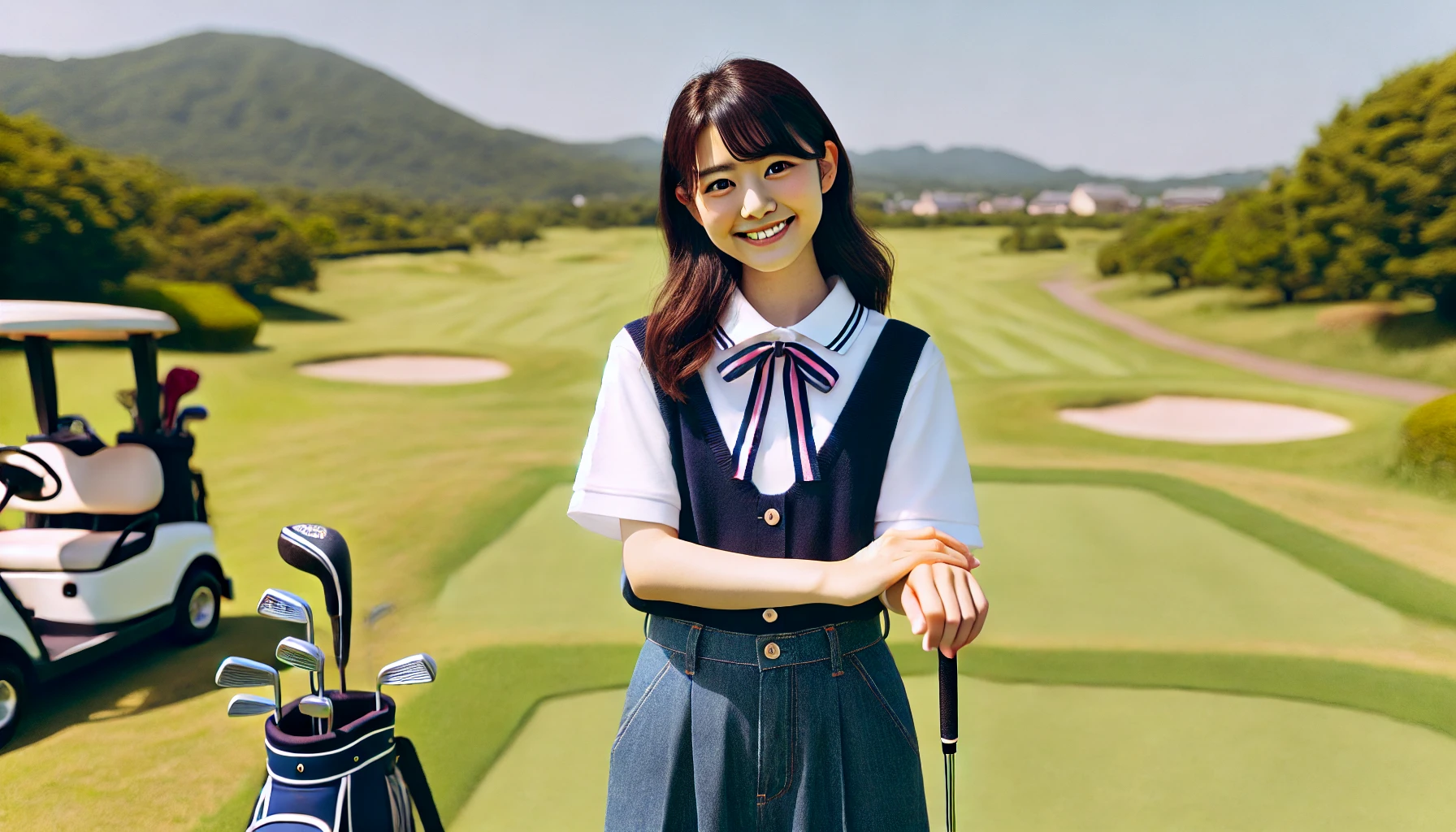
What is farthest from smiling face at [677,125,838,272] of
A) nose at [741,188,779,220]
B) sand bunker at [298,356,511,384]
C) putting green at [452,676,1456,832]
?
sand bunker at [298,356,511,384]

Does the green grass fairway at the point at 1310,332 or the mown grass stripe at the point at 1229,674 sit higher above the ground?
the green grass fairway at the point at 1310,332

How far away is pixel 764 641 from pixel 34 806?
3328 mm

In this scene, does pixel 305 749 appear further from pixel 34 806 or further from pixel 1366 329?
pixel 1366 329

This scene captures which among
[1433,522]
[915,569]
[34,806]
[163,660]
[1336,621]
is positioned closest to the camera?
[915,569]

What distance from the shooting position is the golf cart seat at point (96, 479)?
15.1 feet

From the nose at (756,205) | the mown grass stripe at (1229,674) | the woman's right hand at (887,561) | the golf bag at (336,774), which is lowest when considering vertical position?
the mown grass stripe at (1229,674)

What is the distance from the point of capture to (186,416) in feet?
16.4

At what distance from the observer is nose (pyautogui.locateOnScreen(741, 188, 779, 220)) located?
1710 millimetres

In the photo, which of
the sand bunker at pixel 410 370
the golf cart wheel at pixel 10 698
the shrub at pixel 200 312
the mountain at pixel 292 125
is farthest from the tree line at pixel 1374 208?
the mountain at pixel 292 125

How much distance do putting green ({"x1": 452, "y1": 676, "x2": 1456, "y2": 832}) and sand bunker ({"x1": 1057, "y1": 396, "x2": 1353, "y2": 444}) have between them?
272 inches

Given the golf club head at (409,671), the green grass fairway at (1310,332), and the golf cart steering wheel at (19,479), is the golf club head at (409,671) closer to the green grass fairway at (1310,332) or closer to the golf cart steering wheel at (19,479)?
the golf cart steering wheel at (19,479)

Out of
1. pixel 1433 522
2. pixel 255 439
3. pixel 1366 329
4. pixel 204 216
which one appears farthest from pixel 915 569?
pixel 204 216

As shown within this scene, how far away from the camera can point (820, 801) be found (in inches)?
65.4

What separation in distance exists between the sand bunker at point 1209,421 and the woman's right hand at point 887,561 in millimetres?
9920
